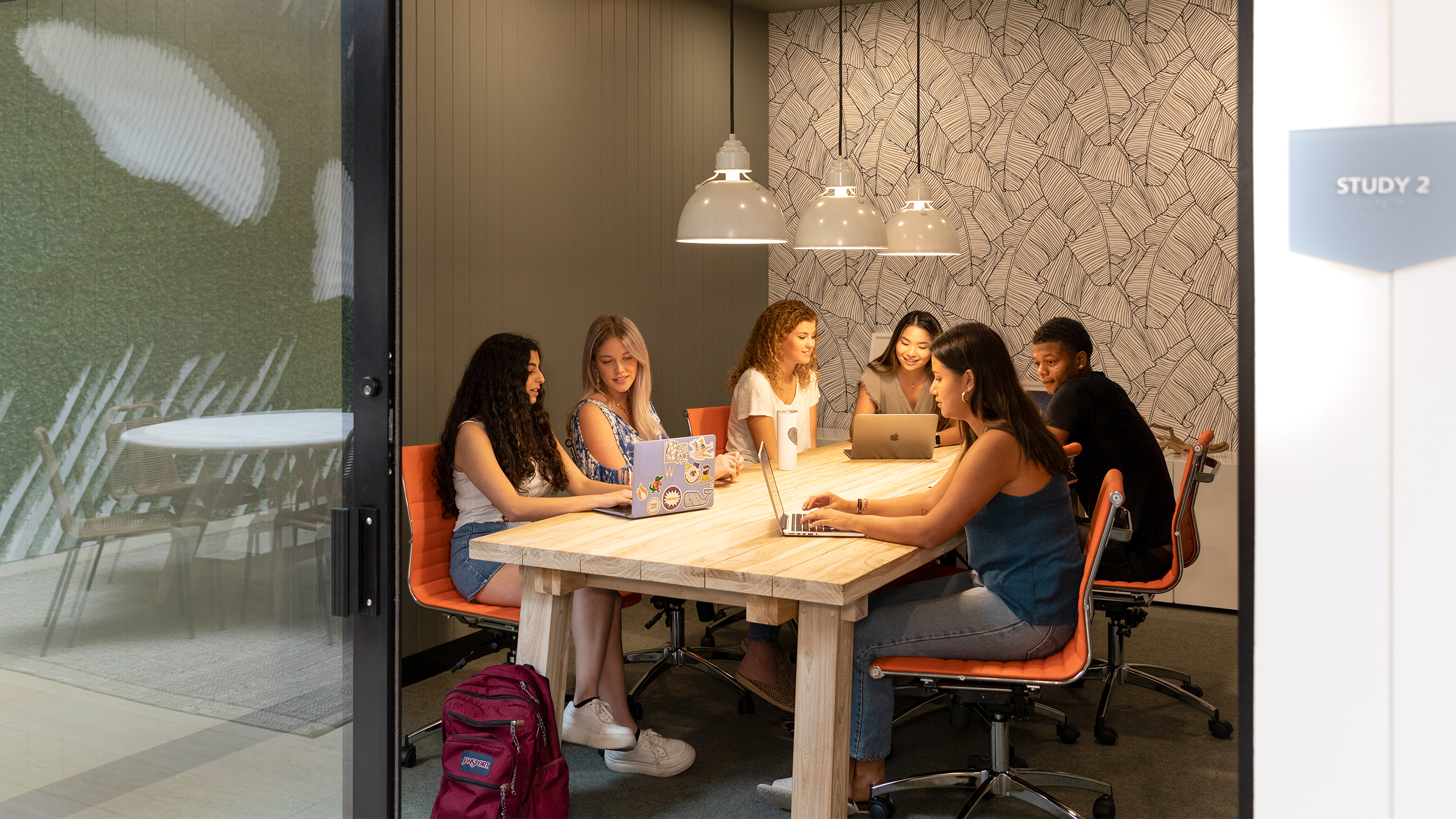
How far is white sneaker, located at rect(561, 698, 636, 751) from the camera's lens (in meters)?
3.41

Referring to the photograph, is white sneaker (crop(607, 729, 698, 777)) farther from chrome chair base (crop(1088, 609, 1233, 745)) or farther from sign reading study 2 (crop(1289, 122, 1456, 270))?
sign reading study 2 (crop(1289, 122, 1456, 270))

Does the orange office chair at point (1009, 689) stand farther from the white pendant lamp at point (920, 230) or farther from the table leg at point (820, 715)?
the white pendant lamp at point (920, 230)

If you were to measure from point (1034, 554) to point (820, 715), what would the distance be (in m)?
0.72

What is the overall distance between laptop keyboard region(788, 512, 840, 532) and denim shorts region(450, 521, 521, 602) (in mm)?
853

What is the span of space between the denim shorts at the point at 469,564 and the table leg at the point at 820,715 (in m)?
1.11

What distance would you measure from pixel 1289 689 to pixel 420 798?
Answer: 2.49m

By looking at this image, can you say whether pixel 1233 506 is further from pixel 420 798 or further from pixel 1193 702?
pixel 420 798

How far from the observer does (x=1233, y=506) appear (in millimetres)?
5273

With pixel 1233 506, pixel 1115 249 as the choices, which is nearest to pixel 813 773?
pixel 1233 506

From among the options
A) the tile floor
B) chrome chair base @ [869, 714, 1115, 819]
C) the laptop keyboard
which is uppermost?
the laptop keyboard

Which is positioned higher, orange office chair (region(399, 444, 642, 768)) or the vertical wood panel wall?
the vertical wood panel wall

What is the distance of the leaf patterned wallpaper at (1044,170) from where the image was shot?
5.73 m

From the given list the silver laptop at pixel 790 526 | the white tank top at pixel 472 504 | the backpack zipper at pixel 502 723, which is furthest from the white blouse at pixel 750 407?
the backpack zipper at pixel 502 723

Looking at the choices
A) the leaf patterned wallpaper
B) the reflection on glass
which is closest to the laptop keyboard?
the reflection on glass
